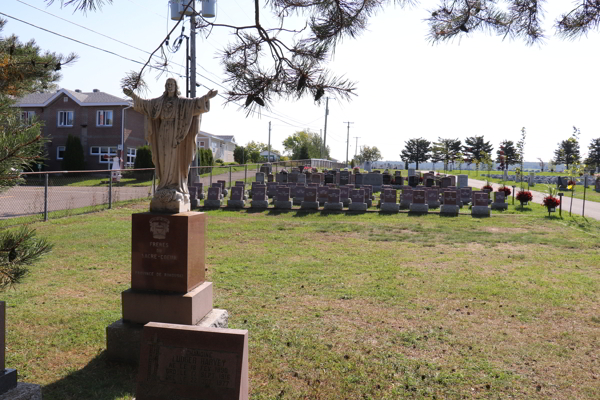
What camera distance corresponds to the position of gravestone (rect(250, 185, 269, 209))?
760 inches

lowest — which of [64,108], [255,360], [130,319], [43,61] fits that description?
[255,360]

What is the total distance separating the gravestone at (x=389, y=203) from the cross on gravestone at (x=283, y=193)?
157 inches

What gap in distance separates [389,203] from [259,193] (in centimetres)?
549

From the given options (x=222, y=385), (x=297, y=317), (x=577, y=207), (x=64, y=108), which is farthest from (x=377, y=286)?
(x=64, y=108)

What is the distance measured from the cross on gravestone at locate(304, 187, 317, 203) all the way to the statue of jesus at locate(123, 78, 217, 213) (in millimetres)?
13754

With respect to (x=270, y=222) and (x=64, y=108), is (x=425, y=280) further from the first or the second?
(x=64, y=108)

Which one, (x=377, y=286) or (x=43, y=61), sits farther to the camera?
(x=377, y=286)

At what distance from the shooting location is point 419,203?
18.9m

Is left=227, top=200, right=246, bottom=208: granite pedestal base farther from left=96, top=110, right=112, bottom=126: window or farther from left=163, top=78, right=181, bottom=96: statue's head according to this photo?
left=96, top=110, right=112, bottom=126: window

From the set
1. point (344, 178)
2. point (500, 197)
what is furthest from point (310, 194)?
point (344, 178)

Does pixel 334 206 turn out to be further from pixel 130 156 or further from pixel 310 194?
pixel 130 156

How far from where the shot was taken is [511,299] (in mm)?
7117

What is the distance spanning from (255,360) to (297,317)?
140cm

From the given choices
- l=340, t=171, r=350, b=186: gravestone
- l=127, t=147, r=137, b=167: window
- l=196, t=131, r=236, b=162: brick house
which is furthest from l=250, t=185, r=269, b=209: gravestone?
l=196, t=131, r=236, b=162: brick house
